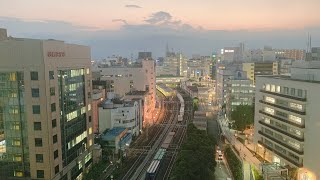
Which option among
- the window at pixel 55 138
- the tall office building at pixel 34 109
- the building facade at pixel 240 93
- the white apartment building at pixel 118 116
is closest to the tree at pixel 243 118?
the building facade at pixel 240 93

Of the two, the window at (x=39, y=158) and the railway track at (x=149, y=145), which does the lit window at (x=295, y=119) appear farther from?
the window at (x=39, y=158)

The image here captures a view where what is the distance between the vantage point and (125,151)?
194 feet

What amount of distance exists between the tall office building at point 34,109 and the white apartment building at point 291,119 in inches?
1098

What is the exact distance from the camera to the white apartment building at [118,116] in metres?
67.3

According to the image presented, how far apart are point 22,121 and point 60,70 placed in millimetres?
7320

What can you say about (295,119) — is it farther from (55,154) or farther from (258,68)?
(258,68)

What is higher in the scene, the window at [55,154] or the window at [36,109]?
the window at [36,109]

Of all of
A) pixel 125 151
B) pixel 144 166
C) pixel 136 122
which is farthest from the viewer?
pixel 136 122

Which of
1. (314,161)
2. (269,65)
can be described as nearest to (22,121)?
(314,161)

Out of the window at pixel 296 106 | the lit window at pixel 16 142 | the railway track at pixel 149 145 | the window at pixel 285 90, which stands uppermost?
the window at pixel 285 90

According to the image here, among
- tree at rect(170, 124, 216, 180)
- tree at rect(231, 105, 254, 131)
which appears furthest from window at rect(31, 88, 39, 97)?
tree at rect(231, 105, 254, 131)

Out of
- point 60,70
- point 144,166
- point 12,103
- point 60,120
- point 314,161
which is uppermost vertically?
point 60,70

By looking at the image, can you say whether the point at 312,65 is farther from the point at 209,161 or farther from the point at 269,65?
the point at 269,65

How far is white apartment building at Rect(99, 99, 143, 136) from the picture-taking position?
6731 cm
